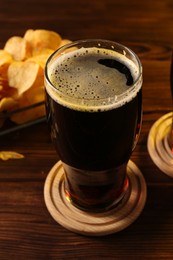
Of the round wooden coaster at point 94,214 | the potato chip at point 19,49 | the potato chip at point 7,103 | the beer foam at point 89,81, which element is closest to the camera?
the beer foam at point 89,81

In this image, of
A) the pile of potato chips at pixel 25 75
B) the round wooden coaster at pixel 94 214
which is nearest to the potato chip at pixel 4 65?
the pile of potato chips at pixel 25 75

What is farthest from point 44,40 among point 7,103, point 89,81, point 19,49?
point 89,81

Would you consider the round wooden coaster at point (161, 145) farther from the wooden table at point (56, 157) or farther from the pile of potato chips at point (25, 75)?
the pile of potato chips at point (25, 75)

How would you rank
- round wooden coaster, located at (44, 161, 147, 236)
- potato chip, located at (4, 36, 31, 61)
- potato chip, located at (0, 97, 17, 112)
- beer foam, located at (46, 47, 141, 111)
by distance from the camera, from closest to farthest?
1. beer foam, located at (46, 47, 141, 111)
2. round wooden coaster, located at (44, 161, 147, 236)
3. potato chip, located at (0, 97, 17, 112)
4. potato chip, located at (4, 36, 31, 61)

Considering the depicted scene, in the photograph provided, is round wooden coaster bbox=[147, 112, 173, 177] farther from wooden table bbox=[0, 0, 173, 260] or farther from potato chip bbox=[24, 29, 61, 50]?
potato chip bbox=[24, 29, 61, 50]

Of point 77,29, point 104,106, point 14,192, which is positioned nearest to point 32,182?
point 14,192

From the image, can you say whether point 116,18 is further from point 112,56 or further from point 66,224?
point 66,224

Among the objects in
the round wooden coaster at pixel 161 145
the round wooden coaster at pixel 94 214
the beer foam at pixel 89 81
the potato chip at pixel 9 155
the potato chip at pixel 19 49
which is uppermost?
the beer foam at pixel 89 81

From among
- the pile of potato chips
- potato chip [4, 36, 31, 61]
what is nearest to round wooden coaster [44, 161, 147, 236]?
the pile of potato chips

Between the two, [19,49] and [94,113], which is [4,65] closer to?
[19,49]
